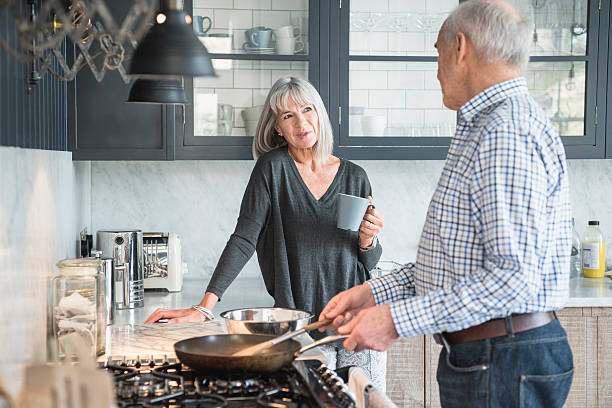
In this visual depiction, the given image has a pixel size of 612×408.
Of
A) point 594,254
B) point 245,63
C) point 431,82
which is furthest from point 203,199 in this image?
point 594,254

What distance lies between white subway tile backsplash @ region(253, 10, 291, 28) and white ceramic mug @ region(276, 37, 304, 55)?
7 cm

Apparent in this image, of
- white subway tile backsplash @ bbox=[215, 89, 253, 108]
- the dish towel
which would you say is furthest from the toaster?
the dish towel

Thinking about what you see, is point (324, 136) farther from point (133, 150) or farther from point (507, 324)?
point (507, 324)

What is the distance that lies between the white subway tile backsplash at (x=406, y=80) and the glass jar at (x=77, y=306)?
5.75 ft

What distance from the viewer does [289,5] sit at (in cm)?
303

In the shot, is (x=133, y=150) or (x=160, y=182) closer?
(x=133, y=150)

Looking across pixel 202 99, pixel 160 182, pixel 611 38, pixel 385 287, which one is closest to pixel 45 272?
pixel 385 287

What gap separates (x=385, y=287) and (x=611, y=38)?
198 centimetres

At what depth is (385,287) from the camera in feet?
6.05

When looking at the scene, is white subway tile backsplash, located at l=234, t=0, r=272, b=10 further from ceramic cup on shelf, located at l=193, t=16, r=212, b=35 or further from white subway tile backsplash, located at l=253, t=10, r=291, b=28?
ceramic cup on shelf, located at l=193, t=16, r=212, b=35

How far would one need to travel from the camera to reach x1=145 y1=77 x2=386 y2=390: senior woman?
245 cm

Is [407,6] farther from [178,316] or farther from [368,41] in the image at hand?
[178,316]

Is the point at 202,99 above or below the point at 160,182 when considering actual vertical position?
above

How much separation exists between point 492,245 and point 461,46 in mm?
462
